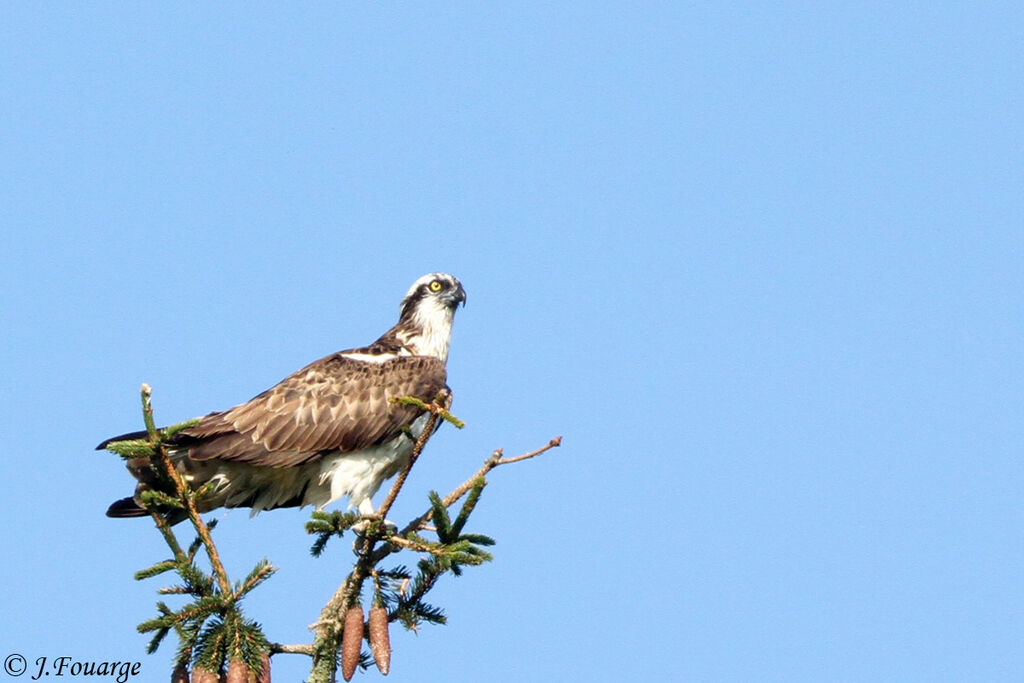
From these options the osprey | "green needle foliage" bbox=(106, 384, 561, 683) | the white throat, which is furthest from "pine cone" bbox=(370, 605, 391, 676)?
the white throat

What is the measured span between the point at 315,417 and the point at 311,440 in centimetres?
21

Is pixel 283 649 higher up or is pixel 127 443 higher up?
pixel 127 443

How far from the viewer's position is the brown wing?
400 inches

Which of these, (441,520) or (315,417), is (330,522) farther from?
(315,417)

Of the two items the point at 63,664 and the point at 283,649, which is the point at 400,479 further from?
the point at 63,664

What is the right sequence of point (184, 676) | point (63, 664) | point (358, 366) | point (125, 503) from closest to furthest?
point (184, 676), point (63, 664), point (125, 503), point (358, 366)

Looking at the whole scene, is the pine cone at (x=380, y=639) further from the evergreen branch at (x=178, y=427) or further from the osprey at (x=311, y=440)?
the osprey at (x=311, y=440)

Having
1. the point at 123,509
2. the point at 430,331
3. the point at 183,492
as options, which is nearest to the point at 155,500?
the point at 183,492

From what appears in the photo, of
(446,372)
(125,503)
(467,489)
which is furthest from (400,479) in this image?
(446,372)

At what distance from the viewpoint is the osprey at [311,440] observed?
10.2 m

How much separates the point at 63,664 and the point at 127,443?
1.88 metres

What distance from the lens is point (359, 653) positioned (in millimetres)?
7449

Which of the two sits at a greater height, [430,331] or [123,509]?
[430,331]

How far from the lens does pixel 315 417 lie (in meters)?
10.5
